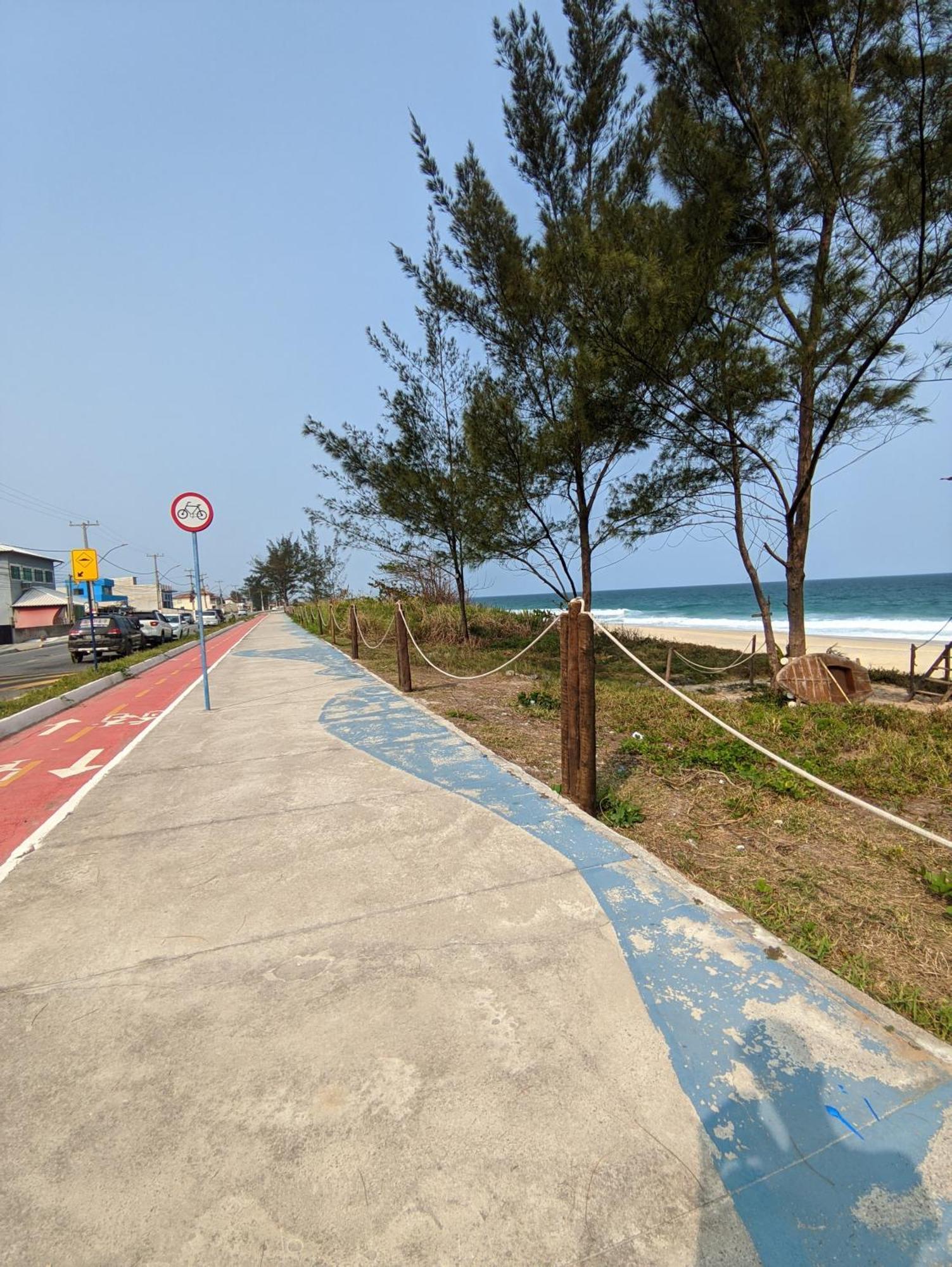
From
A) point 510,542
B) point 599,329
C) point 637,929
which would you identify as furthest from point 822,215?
point 637,929

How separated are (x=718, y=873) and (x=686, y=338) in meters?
7.29

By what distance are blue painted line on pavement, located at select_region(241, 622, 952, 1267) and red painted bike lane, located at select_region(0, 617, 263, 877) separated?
360cm

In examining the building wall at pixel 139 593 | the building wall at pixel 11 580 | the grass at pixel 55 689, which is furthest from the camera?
the building wall at pixel 139 593

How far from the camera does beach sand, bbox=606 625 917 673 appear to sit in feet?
60.7

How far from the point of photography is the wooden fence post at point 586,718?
381cm

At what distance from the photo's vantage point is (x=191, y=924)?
8.80 ft

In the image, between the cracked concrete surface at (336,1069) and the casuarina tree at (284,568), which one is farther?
the casuarina tree at (284,568)

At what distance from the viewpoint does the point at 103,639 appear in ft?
60.8

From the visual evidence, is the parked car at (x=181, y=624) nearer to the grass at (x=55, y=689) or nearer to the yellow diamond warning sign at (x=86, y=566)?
the grass at (x=55, y=689)

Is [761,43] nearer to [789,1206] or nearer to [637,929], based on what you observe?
[637,929]

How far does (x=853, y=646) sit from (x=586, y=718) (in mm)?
25115

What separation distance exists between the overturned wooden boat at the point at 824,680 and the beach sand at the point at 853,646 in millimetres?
4757

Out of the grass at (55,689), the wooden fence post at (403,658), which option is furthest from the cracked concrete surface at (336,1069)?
the grass at (55,689)

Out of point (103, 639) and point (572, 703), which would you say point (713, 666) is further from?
point (103, 639)
